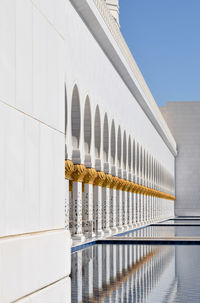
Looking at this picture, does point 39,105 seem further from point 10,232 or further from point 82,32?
point 82,32

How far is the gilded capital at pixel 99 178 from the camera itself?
1335 cm

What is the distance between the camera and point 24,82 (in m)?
2.48

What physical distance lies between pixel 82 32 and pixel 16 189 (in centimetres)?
1008

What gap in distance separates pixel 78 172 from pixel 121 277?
18.4ft

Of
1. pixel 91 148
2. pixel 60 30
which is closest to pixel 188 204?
pixel 91 148

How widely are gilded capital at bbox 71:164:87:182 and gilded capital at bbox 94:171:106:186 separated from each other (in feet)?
5.37

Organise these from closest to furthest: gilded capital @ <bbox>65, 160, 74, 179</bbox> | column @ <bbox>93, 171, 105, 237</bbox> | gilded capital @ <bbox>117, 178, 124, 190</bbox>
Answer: gilded capital @ <bbox>65, 160, 74, 179</bbox>, column @ <bbox>93, 171, 105, 237</bbox>, gilded capital @ <bbox>117, 178, 124, 190</bbox>

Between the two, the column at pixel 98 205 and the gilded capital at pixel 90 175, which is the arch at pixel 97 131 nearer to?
the column at pixel 98 205

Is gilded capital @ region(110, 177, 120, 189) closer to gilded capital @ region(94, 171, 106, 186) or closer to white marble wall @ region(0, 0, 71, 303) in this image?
gilded capital @ region(94, 171, 106, 186)

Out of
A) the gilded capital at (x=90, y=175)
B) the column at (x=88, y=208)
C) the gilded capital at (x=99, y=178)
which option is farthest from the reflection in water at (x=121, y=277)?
the gilded capital at (x=99, y=178)

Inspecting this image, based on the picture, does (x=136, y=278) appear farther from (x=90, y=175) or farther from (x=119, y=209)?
(x=119, y=209)

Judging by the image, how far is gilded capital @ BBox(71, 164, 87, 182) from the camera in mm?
11375

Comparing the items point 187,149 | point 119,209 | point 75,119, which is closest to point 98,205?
point 75,119

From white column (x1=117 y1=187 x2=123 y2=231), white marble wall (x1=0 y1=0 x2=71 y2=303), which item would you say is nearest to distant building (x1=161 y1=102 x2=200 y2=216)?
white column (x1=117 y1=187 x2=123 y2=231)
